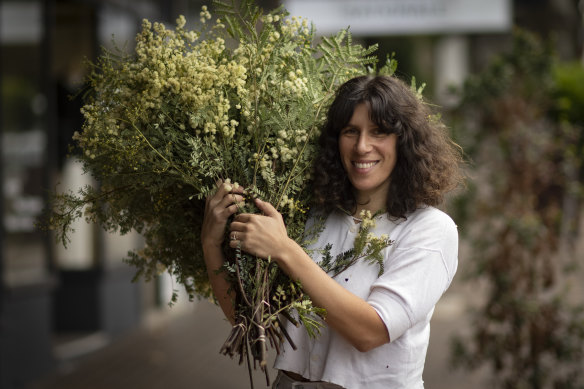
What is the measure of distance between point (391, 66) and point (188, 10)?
7079 mm

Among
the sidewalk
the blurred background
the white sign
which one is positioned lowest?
the sidewalk

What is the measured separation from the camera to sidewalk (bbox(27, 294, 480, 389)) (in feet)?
19.5

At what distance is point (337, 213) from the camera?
2.31m

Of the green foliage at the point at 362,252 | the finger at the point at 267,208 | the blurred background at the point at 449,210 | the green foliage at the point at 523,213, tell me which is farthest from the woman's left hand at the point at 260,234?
the green foliage at the point at 523,213

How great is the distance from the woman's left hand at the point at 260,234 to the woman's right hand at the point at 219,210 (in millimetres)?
41

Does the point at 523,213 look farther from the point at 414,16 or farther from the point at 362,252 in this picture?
the point at 362,252

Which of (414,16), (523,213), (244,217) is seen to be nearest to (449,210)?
(523,213)

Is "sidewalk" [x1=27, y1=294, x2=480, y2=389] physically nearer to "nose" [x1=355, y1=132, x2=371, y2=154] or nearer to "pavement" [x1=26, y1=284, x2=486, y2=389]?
"pavement" [x1=26, y1=284, x2=486, y2=389]

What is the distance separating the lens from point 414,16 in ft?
17.2

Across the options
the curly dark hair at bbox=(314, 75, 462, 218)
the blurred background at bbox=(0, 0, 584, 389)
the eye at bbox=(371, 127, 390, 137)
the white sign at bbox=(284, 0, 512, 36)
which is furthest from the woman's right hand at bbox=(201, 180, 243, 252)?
the white sign at bbox=(284, 0, 512, 36)

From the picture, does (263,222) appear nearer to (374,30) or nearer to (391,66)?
(391,66)

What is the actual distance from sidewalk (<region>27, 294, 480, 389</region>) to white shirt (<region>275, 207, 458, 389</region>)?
2821 millimetres

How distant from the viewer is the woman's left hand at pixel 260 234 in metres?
2.04

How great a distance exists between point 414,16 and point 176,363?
3.98 meters
